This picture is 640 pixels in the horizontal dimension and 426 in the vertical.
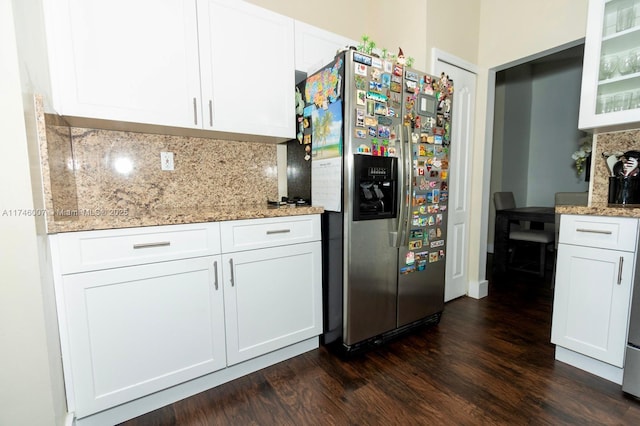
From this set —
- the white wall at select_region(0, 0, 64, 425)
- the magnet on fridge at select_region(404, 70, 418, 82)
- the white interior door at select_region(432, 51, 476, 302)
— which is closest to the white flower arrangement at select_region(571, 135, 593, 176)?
the white interior door at select_region(432, 51, 476, 302)

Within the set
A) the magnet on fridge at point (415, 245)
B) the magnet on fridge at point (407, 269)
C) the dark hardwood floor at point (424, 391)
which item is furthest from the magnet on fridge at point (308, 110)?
the dark hardwood floor at point (424, 391)

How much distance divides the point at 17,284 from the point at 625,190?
2.99 m

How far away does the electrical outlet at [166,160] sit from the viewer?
6.13 feet

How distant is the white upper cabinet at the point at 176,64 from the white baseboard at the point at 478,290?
2.28 metres

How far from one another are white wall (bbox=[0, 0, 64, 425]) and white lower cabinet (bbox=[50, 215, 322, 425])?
0.20m

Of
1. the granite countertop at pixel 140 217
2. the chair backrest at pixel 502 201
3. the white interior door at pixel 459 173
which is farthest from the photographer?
the chair backrest at pixel 502 201

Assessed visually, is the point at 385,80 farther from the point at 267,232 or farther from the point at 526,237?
the point at 526,237

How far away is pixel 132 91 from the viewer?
1500 millimetres

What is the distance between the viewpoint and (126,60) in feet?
4.82

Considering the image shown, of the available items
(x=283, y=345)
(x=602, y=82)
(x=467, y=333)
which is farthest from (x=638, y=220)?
(x=283, y=345)

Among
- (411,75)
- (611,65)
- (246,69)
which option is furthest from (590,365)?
(246,69)

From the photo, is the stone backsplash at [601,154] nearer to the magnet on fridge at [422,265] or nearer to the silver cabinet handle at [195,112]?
the magnet on fridge at [422,265]

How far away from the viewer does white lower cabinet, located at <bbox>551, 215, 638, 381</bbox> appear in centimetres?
151

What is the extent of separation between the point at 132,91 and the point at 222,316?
1.26 meters
